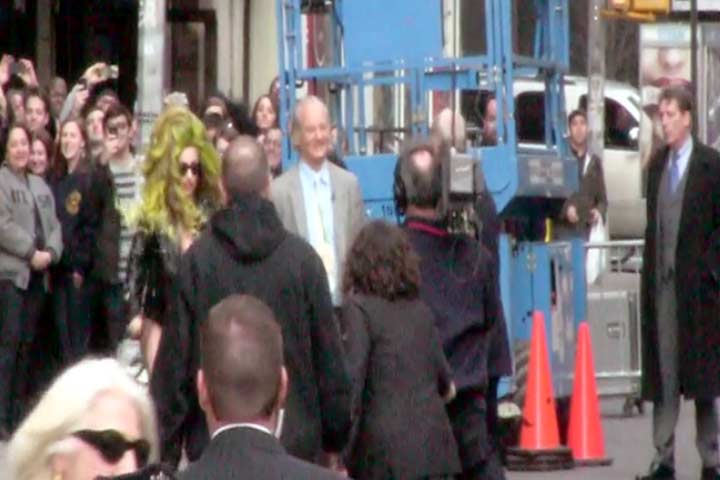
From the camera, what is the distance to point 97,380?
14.9ft

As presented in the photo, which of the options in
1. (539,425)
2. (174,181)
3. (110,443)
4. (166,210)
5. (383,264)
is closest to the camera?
(110,443)

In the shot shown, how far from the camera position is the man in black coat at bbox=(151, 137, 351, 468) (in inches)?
304

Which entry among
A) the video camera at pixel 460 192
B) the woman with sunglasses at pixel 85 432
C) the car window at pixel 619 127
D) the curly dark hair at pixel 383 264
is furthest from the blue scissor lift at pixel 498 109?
the car window at pixel 619 127

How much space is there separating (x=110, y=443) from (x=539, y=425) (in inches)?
343

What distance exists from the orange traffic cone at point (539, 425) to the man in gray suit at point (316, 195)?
2.14m

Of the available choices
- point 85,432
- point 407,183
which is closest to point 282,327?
point 407,183

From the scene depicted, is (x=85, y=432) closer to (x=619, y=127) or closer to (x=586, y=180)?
(x=586, y=180)

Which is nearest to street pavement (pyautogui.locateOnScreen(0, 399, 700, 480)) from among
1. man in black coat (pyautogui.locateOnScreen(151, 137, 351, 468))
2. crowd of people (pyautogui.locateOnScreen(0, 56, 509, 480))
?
crowd of people (pyautogui.locateOnScreen(0, 56, 509, 480))

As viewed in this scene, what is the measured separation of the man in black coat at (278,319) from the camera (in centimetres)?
772

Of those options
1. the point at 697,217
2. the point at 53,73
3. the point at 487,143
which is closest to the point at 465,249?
the point at 697,217

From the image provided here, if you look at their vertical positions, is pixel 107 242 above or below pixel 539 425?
above

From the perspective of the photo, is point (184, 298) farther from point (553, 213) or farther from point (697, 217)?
point (553, 213)

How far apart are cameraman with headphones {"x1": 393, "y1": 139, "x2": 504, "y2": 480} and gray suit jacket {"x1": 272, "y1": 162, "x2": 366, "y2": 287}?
1.65m

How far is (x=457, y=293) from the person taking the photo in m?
9.09
